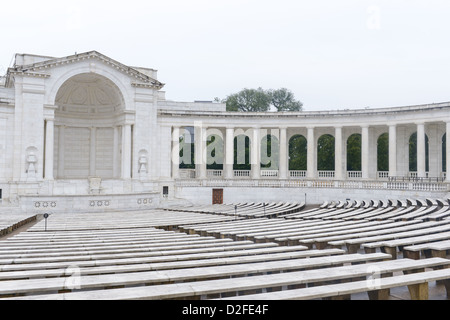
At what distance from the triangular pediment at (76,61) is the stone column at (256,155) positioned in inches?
603

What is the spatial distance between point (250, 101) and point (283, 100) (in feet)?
31.8

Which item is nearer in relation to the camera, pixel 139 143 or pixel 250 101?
pixel 139 143

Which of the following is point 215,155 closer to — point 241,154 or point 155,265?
point 241,154

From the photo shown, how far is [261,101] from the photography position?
111688 millimetres

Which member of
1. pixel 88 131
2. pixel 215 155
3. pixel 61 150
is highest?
pixel 88 131

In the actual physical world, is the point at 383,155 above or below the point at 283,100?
below

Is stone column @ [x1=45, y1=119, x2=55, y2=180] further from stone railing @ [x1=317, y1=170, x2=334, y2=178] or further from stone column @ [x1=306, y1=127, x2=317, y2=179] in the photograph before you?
stone railing @ [x1=317, y1=170, x2=334, y2=178]

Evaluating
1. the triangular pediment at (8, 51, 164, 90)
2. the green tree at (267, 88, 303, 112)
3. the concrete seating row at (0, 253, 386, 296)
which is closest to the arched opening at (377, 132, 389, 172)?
the green tree at (267, 88, 303, 112)

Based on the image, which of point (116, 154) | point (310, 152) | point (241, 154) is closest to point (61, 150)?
point (116, 154)

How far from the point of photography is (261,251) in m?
13.2

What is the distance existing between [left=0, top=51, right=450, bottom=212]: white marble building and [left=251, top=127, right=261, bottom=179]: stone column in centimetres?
14

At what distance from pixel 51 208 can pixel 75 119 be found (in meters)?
18.8

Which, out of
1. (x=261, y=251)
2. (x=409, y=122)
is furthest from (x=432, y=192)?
(x=261, y=251)
